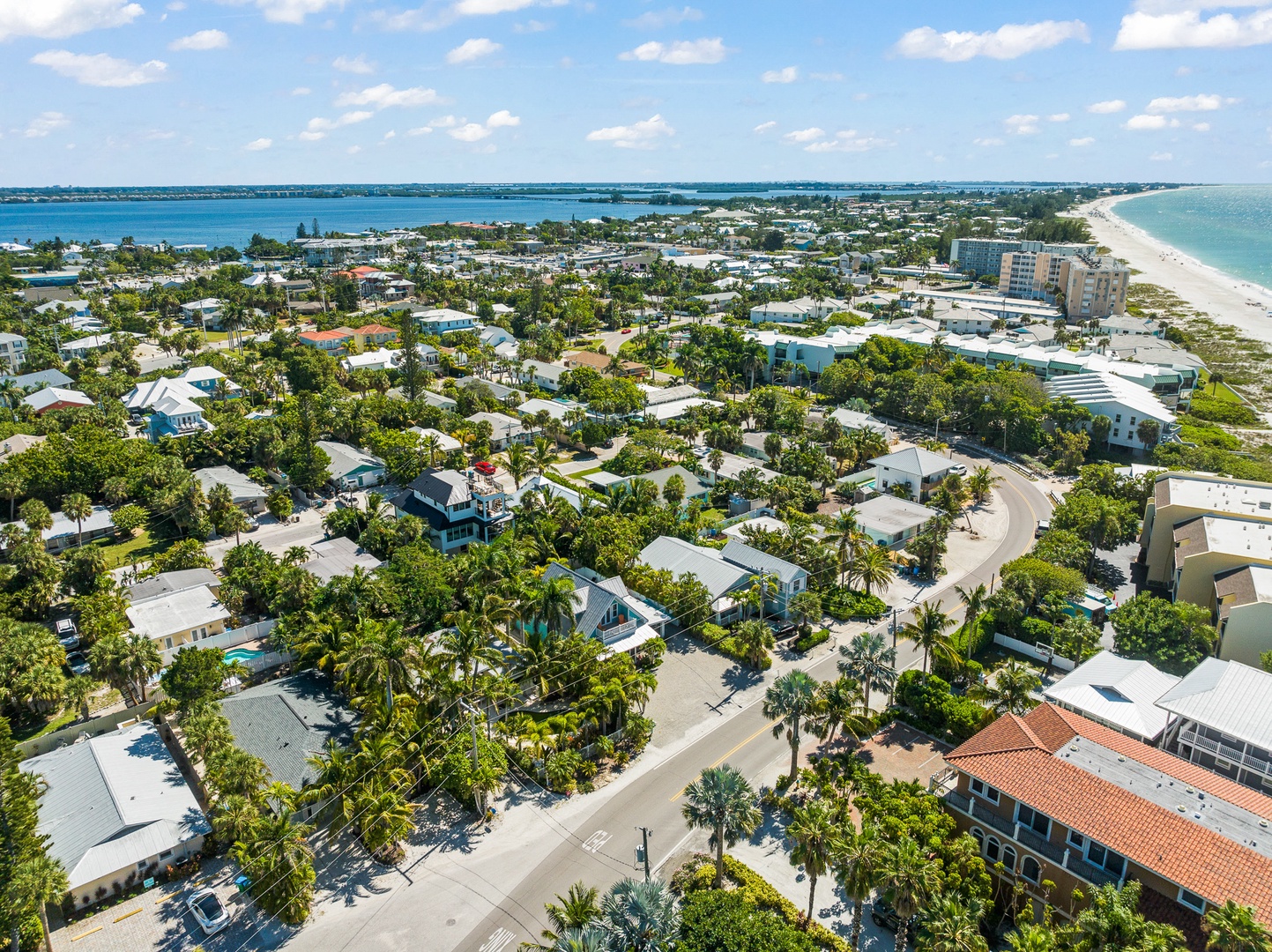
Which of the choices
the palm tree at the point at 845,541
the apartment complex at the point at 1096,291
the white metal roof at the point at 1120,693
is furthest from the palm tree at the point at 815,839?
the apartment complex at the point at 1096,291

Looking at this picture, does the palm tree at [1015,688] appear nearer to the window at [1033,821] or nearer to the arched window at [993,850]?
the window at [1033,821]

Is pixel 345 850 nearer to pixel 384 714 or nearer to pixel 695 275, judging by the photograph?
pixel 384 714

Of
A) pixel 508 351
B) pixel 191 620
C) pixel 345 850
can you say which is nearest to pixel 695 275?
pixel 508 351

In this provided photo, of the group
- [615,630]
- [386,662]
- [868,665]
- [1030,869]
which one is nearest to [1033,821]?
[1030,869]

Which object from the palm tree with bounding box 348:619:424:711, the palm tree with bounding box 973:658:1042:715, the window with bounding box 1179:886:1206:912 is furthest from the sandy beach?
the palm tree with bounding box 348:619:424:711

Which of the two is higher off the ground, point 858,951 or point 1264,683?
point 1264,683
